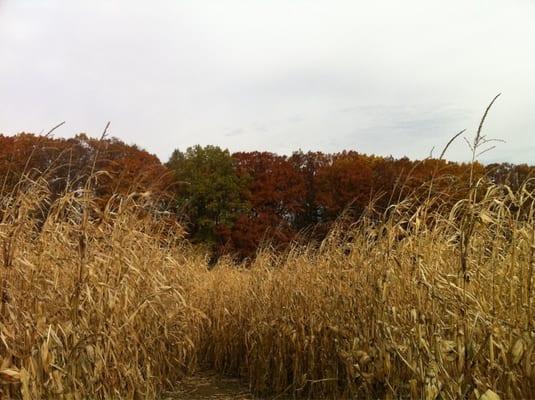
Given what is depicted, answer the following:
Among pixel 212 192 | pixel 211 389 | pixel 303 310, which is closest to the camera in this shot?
pixel 303 310

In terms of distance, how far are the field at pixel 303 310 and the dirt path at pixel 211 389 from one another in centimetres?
10

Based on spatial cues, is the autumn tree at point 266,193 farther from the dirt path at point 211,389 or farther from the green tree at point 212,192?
the dirt path at point 211,389

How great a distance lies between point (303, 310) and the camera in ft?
14.3

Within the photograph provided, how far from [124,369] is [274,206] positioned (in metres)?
21.0

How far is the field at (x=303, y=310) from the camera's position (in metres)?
2.10

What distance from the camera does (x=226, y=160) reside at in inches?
934

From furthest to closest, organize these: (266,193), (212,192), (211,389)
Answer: (266,193) < (212,192) < (211,389)

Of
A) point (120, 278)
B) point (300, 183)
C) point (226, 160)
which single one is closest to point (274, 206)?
point (300, 183)

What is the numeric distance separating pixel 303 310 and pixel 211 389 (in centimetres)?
144

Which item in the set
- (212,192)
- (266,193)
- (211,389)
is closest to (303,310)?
(211,389)

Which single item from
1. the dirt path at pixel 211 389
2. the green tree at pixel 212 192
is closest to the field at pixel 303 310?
the dirt path at pixel 211 389

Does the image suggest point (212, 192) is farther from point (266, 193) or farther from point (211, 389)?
point (211, 389)

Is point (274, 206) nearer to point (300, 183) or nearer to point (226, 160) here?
point (300, 183)

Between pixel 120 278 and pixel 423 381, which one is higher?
pixel 120 278
